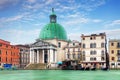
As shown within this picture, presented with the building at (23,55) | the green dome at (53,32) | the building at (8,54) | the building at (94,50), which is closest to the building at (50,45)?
the green dome at (53,32)

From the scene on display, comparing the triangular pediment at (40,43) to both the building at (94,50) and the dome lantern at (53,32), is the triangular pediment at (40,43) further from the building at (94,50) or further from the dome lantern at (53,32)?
the building at (94,50)

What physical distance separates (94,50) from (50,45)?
13296 mm

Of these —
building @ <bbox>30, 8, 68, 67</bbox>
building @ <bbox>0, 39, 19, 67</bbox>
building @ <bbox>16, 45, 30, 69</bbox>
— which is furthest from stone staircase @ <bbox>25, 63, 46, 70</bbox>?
building @ <bbox>16, 45, 30, 69</bbox>

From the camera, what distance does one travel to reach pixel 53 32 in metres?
87.5

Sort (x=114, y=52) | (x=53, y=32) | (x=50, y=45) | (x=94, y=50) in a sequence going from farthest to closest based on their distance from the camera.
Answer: (x=53, y=32), (x=50, y=45), (x=94, y=50), (x=114, y=52)

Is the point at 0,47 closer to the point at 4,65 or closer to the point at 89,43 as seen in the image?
the point at 4,65

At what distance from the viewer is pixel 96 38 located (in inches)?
3078

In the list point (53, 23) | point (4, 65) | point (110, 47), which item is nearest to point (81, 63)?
point (110, 47)

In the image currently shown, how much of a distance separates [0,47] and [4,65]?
5592mm

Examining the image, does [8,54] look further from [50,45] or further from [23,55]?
[50,45]

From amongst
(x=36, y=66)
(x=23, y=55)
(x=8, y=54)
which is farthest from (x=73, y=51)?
(x=23, y=55)

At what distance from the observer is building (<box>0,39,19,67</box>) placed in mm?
84062

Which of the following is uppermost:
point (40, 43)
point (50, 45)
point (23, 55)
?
point (40, 43)

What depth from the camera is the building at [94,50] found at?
77562mm
